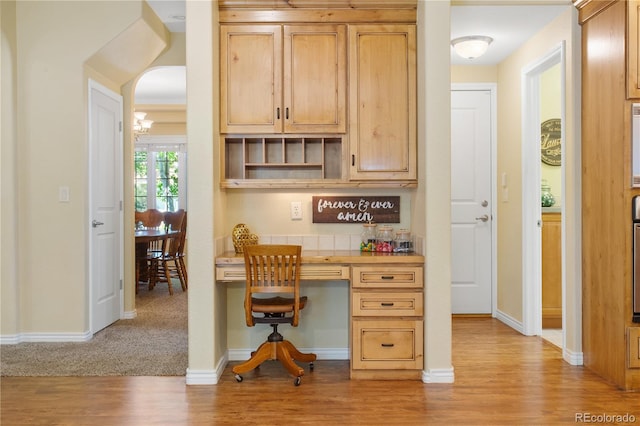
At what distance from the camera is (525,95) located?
14.6 ft

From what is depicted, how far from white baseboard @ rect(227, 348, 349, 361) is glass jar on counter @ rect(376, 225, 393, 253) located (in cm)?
81

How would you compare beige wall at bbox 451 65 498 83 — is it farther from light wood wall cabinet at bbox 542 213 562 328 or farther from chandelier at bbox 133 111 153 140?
chandelier at bbox 133 111 153 140

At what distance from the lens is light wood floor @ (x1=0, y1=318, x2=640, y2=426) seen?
2.67m

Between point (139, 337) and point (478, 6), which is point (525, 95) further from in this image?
point (139, 337)

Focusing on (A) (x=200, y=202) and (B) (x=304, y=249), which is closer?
(A) (x=200, y=202)

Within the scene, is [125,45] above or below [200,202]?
above

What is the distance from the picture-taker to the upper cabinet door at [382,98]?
343cm

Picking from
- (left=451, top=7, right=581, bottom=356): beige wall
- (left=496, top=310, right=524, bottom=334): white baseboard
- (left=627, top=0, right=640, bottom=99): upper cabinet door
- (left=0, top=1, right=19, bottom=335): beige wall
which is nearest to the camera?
(left=627, top=0, right=640, bottom=99): upper cabinet door

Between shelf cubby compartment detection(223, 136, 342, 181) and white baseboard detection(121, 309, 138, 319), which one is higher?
shelf cubby compartment detection(223, 136, 342, 181)

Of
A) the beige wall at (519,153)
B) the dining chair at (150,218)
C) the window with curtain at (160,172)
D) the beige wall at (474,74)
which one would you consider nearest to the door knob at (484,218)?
the beige wall at (519,153)

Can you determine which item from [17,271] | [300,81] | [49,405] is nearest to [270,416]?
[49,405]

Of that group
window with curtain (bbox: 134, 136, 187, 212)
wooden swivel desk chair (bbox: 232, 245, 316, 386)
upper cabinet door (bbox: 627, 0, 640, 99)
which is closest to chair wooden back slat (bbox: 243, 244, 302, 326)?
wooden swivel desk chair (bbox: 232, 245, 316, 386)

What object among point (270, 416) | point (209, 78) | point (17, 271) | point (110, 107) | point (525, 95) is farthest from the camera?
point (110, 107)

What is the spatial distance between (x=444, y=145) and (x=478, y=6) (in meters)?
1.10
